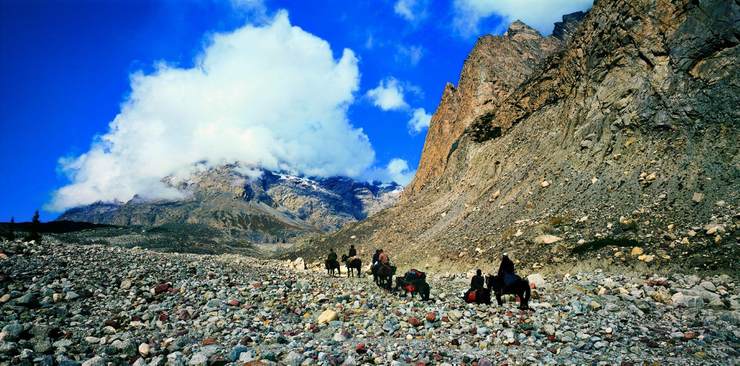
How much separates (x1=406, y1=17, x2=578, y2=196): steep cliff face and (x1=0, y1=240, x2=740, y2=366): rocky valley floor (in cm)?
4577

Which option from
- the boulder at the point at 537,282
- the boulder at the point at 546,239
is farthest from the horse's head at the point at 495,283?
the boulder at the point at 546,239

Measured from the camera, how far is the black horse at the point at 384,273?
22.6 meters

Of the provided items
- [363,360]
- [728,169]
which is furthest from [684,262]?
[363,360]

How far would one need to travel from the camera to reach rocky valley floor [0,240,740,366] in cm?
1092

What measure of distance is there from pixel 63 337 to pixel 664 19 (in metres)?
41.3

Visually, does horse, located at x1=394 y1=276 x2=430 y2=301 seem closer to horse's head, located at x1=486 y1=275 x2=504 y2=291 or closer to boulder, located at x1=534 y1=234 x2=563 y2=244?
horse's head, located at x1=486 y1=275 x2=504 y2=291

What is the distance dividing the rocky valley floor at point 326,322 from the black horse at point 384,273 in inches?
97.8

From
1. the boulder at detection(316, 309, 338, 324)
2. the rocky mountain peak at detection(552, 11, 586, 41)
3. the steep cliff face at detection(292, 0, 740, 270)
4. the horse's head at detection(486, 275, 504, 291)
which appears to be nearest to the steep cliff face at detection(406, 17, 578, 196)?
the steep cliff face at detection(292, 0, 740, 270)

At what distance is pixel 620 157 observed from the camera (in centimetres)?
3128

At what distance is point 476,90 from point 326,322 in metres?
55.8

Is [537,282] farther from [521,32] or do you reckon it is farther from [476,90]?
[521,32]

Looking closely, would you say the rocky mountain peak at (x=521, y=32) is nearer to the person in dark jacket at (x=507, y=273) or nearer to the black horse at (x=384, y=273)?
the black horse at (x=384, y=273)

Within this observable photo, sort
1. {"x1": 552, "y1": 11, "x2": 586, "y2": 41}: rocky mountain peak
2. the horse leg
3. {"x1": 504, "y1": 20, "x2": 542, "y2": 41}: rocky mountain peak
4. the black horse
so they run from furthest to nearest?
1. {"x1": 552, "y1": 11, "x2": 586, "y2": 41}: rocky mountain peak
2. {"x1": 504, "y1": 20, "x2": 542, "y2": 41}: rocky mountain peak
3. the black horse
4. the horse leg

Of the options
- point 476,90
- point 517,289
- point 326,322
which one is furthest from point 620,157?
point 476,90
